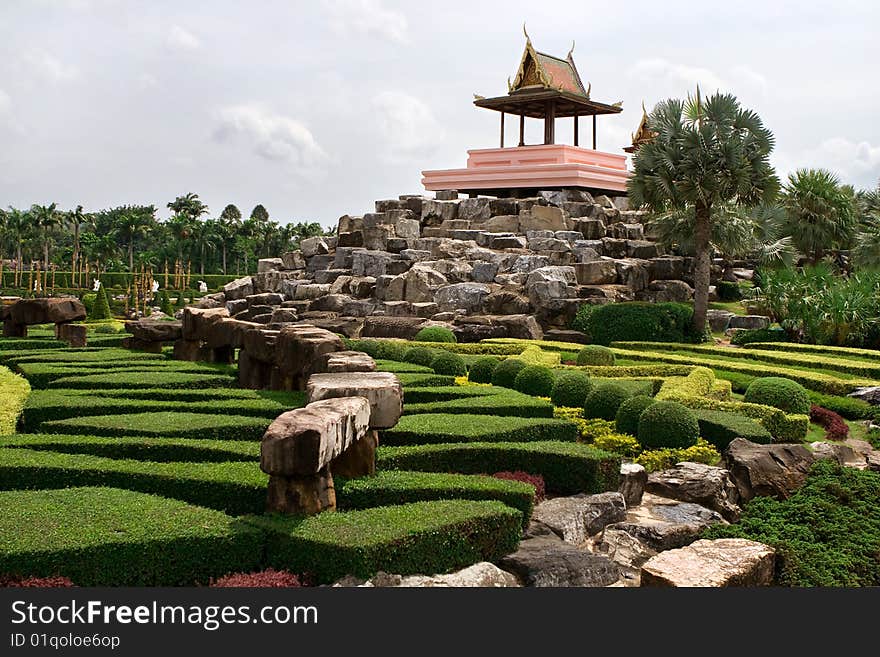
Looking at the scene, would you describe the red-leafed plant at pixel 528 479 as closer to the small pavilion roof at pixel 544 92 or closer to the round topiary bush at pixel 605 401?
the round topiary bush at pixel 605 401

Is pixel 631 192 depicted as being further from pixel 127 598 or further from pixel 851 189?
pixel 127 598

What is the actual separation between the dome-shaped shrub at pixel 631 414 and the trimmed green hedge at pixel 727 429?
104 cm

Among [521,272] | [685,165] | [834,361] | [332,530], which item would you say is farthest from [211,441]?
[521,272]

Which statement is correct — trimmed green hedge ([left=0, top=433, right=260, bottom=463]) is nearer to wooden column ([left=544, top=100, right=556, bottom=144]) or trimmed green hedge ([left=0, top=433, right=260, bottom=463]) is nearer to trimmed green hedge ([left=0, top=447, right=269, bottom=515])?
trimmed green hedge ([left=0, top=447, right=269, bottom=515])

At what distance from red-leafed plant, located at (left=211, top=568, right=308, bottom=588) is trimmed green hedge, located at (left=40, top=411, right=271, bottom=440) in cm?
419

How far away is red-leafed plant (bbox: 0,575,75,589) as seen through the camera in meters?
7.73

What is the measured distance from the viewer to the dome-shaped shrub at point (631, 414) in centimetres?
1498

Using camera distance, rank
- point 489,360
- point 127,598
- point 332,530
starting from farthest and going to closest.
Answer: point 489,360 → point 332,530 → point 127,598

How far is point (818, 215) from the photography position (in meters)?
38.7

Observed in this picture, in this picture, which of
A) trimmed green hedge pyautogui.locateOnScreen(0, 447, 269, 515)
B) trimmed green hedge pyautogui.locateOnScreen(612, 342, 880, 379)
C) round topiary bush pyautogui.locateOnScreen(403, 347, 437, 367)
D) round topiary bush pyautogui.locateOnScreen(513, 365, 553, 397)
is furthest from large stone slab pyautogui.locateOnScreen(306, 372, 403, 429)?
trimmed green hedge pyautogui.locateOnScreen(612, 342, 880, 379)

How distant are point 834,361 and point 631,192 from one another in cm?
924

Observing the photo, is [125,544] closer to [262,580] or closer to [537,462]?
[262,580]

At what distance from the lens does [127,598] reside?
7074 mm

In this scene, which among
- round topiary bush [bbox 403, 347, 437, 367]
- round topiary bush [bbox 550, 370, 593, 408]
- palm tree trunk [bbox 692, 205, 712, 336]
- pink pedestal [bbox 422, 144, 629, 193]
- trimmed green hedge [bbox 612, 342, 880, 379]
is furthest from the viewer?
pink pedestal [bbox 422, 144, 629, 193]
